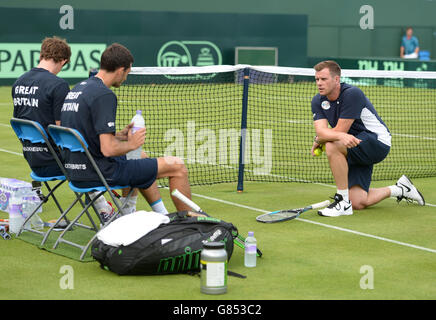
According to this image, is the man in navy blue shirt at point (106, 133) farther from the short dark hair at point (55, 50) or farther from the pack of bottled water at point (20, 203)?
the pack of bottled water at point (20, 203)

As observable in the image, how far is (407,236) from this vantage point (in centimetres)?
761

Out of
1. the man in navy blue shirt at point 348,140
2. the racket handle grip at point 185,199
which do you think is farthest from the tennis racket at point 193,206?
the man in navy blue shirt at point 348,140

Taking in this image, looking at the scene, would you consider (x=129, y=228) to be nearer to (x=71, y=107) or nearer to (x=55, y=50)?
(x=71, y=107)

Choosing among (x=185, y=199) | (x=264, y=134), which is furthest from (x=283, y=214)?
(x=264, y=134)

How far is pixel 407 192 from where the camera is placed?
9039 millimetres

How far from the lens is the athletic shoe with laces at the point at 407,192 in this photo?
9.03m

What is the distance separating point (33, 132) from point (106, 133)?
951 millimetres

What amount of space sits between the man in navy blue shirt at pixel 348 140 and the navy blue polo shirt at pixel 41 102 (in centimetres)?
277

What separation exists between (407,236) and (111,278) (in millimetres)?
3031

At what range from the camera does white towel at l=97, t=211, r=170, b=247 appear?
5977 millimetres
